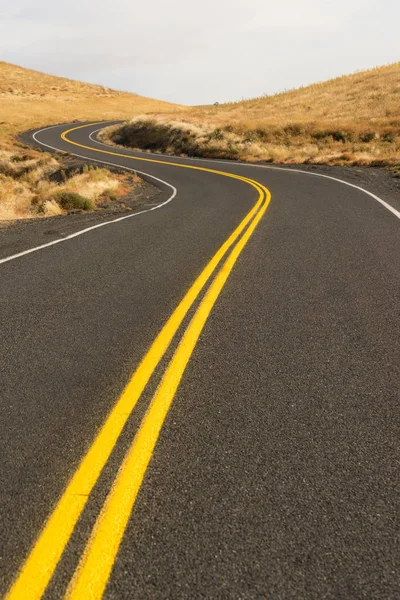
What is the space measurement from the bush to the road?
7.71m

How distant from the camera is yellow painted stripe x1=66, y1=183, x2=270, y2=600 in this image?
1.91 meters

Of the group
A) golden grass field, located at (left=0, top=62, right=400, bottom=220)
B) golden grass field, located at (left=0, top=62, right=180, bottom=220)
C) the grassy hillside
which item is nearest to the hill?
golden grass field, located at (left=0, top=62, right=180, bottom=220)

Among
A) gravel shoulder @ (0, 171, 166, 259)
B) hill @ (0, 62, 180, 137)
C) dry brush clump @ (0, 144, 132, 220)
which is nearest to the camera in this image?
gravel shoulder @ (0, 171, 166, 259)

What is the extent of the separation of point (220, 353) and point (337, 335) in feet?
3.98

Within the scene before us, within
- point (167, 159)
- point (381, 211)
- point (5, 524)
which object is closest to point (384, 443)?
point (5, 524)

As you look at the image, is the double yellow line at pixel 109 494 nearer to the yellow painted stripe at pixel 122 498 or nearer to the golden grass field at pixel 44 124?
the yellow painted stripe at pixel 122 498

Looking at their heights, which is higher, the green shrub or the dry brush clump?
the green shrub

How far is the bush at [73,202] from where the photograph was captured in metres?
14.2

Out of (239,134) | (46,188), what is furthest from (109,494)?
(239,134)

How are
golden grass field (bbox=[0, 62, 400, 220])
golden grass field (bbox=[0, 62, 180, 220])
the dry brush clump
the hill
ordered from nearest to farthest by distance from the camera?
the dry brush clump, golden grass field (bbox=[0, 62, 180, 220]), golden grass field (bbox=[0, 62, 400, 220]), the hill

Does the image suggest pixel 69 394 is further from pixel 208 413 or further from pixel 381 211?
pixel 381 211

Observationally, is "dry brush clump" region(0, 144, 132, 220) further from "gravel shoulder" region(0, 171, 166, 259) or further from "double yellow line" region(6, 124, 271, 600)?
"double yellow line" region(6, 124, 271, 600)

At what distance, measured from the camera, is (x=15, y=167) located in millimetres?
23406

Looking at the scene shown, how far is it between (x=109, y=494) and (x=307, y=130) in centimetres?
3556
